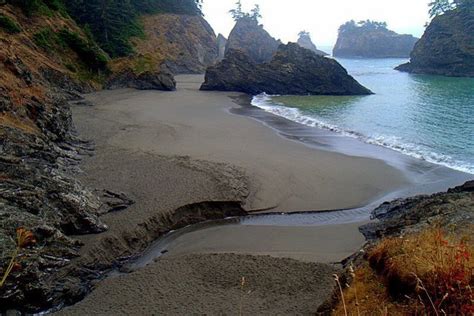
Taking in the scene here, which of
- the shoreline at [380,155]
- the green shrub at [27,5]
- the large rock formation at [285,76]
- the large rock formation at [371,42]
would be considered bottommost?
the shoreline at [380,155]

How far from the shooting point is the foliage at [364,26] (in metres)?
141

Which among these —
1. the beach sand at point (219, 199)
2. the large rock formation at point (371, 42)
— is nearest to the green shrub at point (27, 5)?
the beach sand at point (219, 199)

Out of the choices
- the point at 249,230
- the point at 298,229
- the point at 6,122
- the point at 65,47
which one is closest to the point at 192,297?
the point at 249,230

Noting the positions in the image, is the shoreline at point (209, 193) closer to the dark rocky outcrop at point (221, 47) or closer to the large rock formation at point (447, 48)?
the large rock formation at point (447, 48)

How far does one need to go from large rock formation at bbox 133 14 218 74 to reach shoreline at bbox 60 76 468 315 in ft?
124

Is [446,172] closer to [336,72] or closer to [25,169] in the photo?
[25,169]

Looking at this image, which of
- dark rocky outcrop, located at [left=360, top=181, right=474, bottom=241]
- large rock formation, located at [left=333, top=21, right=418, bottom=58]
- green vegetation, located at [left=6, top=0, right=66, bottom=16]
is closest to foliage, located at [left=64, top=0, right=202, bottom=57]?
green vegetation, located at [left=6, top=0, right=66, bottom=16]

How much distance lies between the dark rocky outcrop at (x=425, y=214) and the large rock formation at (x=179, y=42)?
162 feet

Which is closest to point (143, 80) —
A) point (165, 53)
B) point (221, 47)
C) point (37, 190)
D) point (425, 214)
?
point (165, 53)

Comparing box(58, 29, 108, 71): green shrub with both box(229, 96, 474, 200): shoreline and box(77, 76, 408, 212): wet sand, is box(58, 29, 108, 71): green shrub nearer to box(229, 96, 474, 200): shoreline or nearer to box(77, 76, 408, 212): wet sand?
box(77, 76, 408, 212): wet sand

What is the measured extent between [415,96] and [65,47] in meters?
34.9

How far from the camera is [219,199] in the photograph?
40.1 feet

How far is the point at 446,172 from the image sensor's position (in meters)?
Result: 16.2

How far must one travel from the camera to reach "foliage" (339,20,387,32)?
463 ft
